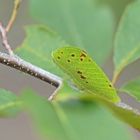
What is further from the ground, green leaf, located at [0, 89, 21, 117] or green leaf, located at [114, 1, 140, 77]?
green leaf, located at [114, 1, 140, 77]

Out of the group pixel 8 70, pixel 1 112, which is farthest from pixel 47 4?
pixel 8 70

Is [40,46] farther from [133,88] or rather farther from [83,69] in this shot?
[83,69]

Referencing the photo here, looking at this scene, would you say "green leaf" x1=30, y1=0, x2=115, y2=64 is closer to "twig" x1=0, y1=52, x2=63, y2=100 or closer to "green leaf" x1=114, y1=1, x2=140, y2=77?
"green leaf" x1=114, y1=1, x2=140, y2=77

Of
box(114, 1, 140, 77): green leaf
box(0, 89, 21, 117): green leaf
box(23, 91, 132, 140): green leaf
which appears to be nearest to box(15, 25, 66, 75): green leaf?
box(114, 1, 140, 77): green leaf

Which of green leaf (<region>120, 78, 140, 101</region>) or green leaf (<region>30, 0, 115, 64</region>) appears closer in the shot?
green leaf (<region>120, 78, 140, 101</region>)

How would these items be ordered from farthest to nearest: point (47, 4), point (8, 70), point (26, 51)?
point (8, 70)
point (47, 4)
point (26, 51)

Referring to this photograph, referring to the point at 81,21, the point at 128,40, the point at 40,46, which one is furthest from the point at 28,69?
the point at 81,21

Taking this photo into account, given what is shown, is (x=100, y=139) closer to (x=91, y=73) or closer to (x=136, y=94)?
(x=91, y=73)
